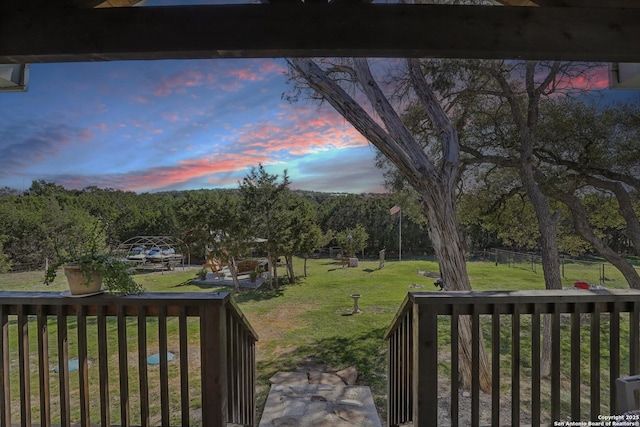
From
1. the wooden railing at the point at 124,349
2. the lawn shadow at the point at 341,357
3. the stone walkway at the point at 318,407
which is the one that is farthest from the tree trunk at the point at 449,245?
the wooden railing at the point at 124,349

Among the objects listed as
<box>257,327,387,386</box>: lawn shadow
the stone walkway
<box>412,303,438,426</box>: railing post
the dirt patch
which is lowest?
the dirt patch

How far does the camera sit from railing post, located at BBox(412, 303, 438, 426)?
162 centimetres

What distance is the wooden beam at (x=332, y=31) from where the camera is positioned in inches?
59.0

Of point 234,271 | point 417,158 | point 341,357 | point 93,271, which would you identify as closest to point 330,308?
point 341,357

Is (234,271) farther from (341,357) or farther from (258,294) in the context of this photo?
(341,357)

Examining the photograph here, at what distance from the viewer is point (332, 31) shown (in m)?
1.50

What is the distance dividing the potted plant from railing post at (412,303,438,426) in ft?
4.65

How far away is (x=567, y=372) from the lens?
5824 millimetres

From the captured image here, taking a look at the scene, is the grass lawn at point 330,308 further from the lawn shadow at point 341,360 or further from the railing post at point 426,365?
the railing post at point 426,365

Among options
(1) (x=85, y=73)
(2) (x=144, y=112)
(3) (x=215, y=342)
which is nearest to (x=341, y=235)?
(2) (x=144, y=112)

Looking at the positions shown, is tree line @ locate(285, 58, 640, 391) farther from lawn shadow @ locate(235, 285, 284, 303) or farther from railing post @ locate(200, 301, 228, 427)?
lawn shadow @ locate(235, 285, 284, 303)

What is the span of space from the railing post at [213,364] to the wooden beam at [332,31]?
1218 mm

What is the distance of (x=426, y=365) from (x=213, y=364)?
1.03 meters

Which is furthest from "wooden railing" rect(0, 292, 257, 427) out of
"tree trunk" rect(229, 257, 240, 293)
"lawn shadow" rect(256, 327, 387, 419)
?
"tree trunk" rect(229, 257, 240, 293)
